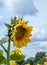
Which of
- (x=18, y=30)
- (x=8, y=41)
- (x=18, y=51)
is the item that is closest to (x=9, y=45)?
(x=8, y=41)

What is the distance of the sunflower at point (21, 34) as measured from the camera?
2.30m

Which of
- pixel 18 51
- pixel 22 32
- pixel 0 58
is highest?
pixel 18 51

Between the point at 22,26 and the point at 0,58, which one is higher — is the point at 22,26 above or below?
above

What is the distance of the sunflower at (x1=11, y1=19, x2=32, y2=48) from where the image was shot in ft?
7.55

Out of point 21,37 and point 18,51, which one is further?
point 18,51

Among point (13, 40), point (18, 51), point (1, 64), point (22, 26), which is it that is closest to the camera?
point (13, 40)

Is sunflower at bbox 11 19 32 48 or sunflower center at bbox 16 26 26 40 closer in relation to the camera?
sunflower at bbox 11 19 32 48

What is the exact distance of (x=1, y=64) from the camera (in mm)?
2635

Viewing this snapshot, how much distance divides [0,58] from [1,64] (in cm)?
21

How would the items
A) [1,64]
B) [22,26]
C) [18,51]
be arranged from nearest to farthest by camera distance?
[22,26] → [1,64] → [18,51]

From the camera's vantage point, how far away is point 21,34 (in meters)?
2.44

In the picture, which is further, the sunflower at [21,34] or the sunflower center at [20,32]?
the sunflower center at [20,32]

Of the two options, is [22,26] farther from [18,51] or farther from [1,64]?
[18,51]

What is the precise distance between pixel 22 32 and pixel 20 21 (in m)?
0.18
